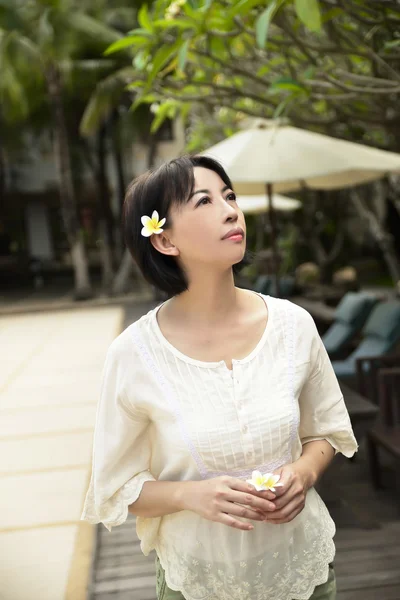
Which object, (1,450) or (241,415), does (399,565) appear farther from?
(1,450)

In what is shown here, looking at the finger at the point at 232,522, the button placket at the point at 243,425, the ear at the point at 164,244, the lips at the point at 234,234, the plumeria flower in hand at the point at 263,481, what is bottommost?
the finger at the point at 232,522

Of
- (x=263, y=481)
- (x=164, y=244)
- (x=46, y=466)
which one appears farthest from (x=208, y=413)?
(x=46, y=466)

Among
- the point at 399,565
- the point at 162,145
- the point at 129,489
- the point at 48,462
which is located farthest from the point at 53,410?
the point at 162,145

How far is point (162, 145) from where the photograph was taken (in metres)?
25.7

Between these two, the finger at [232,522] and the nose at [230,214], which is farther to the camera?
the nose at [230,214]

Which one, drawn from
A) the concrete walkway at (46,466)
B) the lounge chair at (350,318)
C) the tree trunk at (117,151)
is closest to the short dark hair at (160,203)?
the concrete walkway at (46,466)

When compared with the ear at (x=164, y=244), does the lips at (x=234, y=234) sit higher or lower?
higher

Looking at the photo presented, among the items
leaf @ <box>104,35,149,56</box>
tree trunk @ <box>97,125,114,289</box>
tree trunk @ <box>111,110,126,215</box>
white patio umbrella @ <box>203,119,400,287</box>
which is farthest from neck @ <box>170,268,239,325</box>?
tree trunk @ <box>111,110,126,215</box>

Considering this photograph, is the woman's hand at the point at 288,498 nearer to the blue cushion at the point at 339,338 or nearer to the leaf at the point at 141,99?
the leaf at the point at 141,99

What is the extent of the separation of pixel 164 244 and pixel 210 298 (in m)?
0.16

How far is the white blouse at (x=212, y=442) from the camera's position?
150cm

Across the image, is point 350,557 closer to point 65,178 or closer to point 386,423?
point 386,423

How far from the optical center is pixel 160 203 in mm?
1575

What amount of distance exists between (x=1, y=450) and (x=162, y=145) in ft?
69.0
